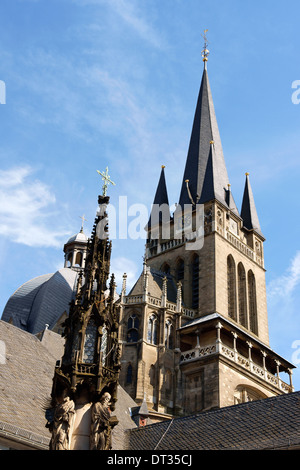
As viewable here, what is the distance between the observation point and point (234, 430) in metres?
23.1

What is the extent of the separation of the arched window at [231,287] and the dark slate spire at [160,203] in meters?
7.33

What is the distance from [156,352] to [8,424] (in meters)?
24.3

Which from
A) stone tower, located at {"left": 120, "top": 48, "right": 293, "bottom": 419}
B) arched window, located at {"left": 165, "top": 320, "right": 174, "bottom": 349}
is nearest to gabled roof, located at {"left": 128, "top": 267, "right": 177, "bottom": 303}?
stone tower, located at {"left": 120, "top": 48, "right": 293, "bottom": 419}

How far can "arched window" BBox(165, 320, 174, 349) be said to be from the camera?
44.8m

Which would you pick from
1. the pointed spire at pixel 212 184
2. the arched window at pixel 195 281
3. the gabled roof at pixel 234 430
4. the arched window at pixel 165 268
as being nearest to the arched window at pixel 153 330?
the arched window at pixel 195 281

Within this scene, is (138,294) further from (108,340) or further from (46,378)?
(108,340)

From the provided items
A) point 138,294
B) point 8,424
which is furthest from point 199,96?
point 8,424

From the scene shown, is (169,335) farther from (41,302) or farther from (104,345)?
(104,345)

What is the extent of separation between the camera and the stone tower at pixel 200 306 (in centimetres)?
4222

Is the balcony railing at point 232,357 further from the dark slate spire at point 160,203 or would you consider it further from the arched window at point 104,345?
the arched window at point 104,345

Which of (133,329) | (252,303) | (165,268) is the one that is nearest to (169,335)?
(133,329)

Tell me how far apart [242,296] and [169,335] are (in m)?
8.90

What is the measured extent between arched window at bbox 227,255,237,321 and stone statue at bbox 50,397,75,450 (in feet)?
115

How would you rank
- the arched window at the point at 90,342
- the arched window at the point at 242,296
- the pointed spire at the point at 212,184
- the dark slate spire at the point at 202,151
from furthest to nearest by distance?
the dark slate spire at the point at 202,151
the pointed spire at the point at 212,184
the arched window at the point at 242,296
the arched window at the point at 90,342
